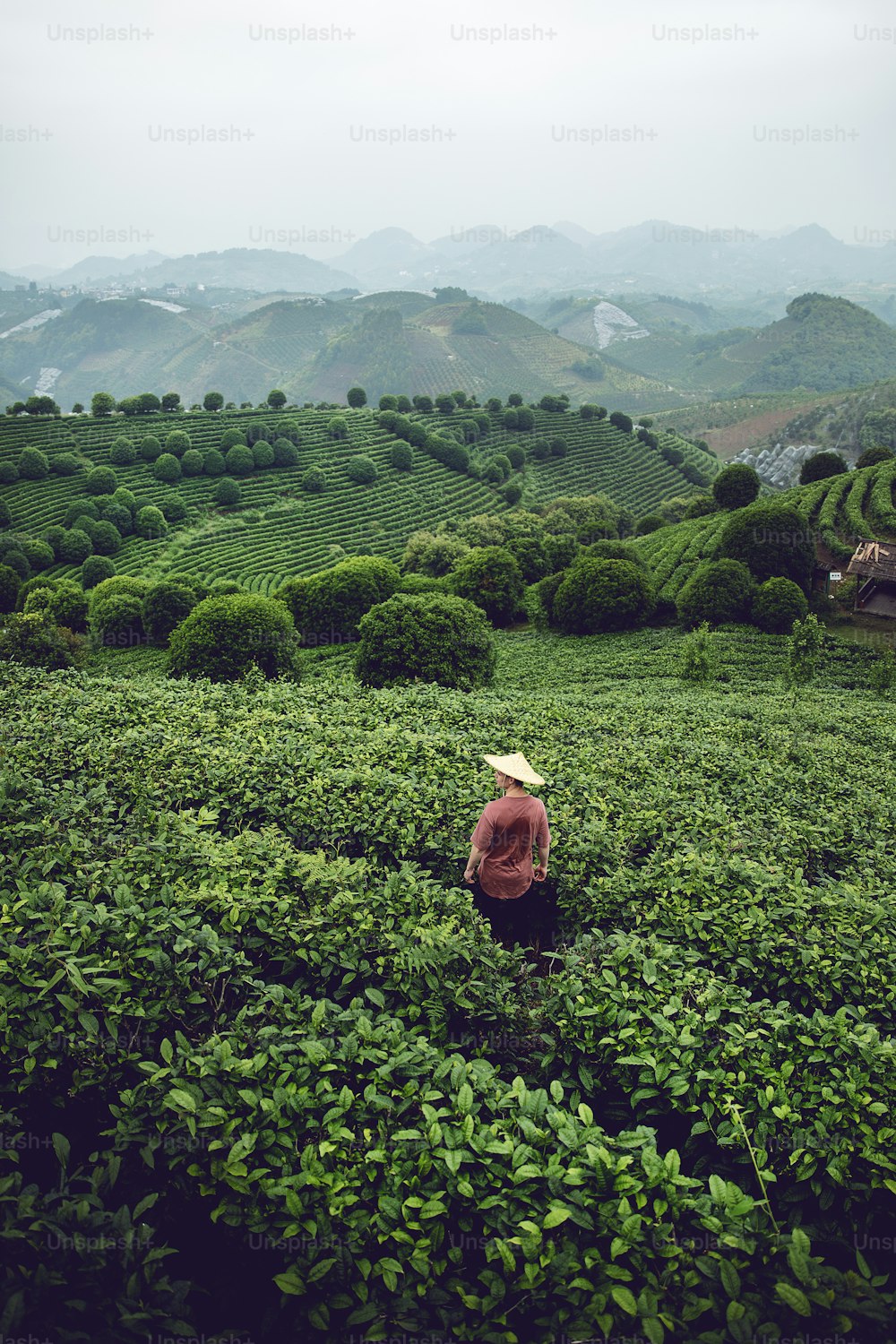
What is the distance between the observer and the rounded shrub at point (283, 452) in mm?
65500

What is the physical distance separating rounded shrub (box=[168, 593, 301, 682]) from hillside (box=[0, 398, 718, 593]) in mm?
23713

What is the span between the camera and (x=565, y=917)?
5.58 m

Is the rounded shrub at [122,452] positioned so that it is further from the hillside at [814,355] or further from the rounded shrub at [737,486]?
the hillside at [814,355]

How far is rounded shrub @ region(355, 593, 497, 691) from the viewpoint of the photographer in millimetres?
22438

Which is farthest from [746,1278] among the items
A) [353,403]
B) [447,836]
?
[353,403]

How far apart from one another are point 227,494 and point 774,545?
4377 centimetres

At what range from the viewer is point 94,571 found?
46938 mm

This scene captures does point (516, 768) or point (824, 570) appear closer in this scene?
point (516, 768)

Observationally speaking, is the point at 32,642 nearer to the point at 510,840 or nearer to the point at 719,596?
the point at 719,596

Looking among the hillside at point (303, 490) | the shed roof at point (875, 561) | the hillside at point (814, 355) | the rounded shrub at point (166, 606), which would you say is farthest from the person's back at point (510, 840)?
the hillside at point (814, 355)

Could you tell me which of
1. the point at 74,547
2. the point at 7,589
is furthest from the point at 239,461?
the point at 7,589

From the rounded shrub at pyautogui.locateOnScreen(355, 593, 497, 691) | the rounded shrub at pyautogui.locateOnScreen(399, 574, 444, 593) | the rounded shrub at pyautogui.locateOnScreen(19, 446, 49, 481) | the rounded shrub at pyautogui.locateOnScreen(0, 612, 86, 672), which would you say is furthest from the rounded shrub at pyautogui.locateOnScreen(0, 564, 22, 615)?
the rounded shrub at pyautogui.locateOnScreen(355, 593, 497, 691)

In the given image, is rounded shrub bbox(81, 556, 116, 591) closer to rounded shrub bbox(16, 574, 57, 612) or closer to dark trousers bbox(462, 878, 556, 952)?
rounded shrub bbox(16, 574, 57, 612)

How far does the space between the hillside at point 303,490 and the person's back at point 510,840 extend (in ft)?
147
